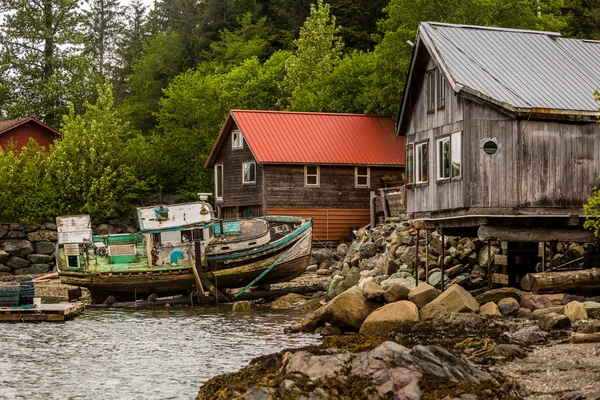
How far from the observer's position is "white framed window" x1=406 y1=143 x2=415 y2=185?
100 ft

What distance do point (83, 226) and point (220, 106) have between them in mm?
26983

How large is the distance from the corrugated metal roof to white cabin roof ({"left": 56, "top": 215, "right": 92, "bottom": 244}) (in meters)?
17.1

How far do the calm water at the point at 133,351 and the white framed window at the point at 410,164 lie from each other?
5792mm

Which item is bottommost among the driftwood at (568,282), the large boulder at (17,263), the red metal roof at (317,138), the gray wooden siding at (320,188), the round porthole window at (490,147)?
the large boulder at (17,263)

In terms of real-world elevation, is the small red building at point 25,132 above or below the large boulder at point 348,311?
above

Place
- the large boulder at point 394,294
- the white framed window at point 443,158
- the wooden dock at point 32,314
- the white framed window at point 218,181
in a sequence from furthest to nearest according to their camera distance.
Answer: the white framed window at point 218,181 → the wooden dock at point 32,314 → the white framed window at point 443,158 → the large boulder at point 394,294

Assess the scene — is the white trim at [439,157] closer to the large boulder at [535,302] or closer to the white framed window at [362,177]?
the large boulder at [535,302]

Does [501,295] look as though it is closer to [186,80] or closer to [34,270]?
[34,270]

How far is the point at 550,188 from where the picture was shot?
2611 cm

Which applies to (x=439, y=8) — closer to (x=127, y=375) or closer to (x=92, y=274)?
(x=92, y=274)

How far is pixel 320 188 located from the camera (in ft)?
159

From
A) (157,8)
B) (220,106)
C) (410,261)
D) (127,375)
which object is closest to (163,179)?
(220,106)

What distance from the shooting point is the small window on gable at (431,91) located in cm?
2917

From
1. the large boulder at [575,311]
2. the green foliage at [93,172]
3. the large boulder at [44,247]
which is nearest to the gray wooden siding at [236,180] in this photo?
the green foliage at [93,172]
